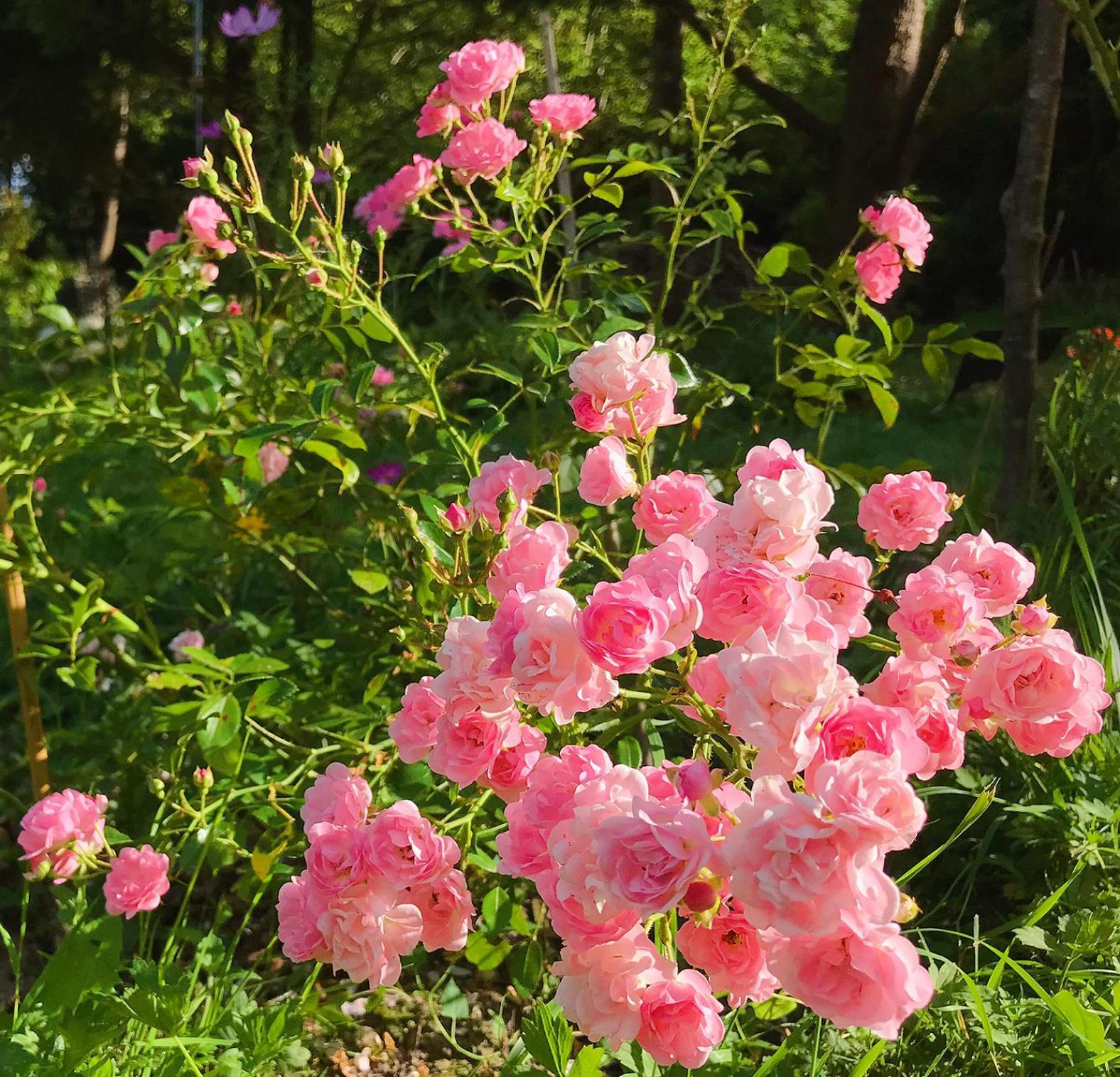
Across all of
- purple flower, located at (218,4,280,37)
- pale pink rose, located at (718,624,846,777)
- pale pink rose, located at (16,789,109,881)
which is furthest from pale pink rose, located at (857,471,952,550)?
purple flower, located at (218,4,280,37)

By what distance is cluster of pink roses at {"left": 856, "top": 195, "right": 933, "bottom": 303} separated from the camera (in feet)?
4.49

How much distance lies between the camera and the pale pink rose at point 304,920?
0.79 metres

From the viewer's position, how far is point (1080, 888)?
1.35 m

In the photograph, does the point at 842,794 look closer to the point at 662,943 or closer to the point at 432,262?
the point at 662,943

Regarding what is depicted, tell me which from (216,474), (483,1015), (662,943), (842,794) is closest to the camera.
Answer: (842,794)

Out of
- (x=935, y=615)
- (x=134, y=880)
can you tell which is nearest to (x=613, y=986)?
(x=935, y=615)

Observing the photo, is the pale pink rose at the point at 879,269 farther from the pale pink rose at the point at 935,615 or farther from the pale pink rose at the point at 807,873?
the pale pink rose at the point at 807,873

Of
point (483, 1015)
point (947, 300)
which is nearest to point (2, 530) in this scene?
point (483, 1015)

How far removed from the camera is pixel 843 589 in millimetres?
887

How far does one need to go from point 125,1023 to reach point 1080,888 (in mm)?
1177

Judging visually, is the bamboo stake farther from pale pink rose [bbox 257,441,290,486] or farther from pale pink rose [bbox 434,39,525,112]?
pale pink rose [bbox 434,39,525,112]

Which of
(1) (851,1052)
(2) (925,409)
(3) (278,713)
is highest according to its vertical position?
(3) (278,713)

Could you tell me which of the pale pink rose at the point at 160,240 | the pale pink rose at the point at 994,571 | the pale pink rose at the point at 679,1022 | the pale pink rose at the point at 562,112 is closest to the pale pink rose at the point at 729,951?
the pale pink rose at the point at 679,1022

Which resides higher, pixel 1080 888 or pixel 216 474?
pixel 216 474
